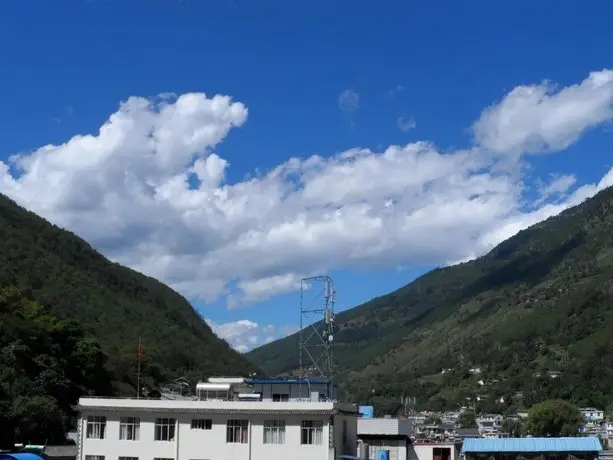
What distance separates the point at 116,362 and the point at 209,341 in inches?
3634

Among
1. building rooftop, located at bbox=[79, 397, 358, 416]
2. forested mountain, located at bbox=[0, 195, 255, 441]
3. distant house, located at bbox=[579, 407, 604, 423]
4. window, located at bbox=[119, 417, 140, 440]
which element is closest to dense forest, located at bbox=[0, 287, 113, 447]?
forested mountain, located at bbox=[0, 195, 255, 441]

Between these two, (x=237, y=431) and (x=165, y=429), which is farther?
(x=165, y=429)

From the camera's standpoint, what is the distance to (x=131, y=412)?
153 feet

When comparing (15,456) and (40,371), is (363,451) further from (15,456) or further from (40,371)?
(40,371)

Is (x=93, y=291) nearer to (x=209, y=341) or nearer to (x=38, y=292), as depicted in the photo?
(x=38, y=292)

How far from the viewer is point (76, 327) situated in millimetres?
89688

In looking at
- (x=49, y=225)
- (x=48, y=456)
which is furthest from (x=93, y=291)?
(x=48, y=456)

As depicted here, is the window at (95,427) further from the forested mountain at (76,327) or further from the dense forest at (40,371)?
the forested mountain at (76,327)

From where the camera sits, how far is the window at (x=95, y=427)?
155ft

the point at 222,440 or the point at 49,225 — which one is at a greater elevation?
the point at 49,225

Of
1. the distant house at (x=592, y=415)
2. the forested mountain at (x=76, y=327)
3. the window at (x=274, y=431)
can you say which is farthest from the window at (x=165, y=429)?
the distant house at (x=592, y=415)

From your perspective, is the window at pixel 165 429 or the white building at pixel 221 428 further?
the window at pixel 165 429

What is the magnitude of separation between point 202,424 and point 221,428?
1.21 meters

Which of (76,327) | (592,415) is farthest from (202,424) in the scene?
(592,415)
